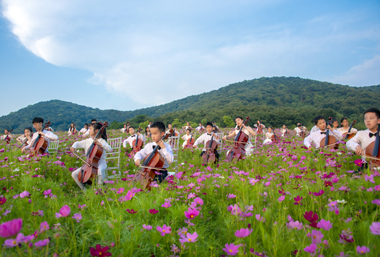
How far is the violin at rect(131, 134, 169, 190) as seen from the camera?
12.2 ft

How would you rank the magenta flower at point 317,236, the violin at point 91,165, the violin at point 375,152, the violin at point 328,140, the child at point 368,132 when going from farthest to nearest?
the violin at point 328,140, the violin at point 91,165, the child at point 368,132, the violin at point 375,152, the magenta flower at point 317,236

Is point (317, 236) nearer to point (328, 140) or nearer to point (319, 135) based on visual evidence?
point (328, 140)

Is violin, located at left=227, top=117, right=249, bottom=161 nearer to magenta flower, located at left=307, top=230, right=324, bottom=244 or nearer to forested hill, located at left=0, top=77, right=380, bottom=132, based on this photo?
magenta flower, located at left=307, top=230, right=324, bottom=244

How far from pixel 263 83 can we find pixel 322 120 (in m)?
143

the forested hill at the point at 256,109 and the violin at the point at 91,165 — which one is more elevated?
the forested hill at the point at 256,109

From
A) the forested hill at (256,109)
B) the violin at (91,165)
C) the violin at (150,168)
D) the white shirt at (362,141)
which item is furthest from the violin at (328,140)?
the forested hill at (256,109)

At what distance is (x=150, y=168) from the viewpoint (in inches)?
153

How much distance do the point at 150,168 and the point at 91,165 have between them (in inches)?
62.5

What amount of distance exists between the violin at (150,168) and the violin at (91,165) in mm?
1310

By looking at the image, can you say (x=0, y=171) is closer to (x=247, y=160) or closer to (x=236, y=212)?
(x=236, y=212)

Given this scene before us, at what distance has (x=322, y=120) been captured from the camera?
584 centimetres

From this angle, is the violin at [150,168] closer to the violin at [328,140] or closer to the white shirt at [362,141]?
the white shirt at [362,141]

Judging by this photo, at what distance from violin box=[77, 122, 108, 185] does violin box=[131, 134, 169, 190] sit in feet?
4.30

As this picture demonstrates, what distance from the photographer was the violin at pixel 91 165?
14.7 feet
